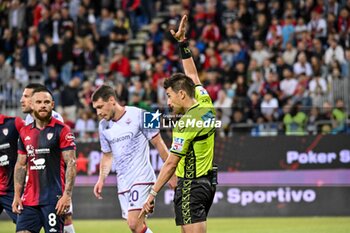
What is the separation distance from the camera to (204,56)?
83.4 feet

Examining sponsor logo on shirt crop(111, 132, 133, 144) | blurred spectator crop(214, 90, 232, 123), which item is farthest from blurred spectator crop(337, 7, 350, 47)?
sponsor logo on shirt crop(111, 132, 133, 144)

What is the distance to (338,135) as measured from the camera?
20.5 m

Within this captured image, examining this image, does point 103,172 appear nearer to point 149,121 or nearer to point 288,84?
point 149,121

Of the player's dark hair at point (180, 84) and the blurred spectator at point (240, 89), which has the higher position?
the player's dark hair at point (180, 84)

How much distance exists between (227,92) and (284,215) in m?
4.12

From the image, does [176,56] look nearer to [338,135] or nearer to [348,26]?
[348,26]

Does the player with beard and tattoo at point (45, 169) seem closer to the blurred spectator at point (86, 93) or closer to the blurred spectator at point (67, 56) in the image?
the blurred spectator at point (86, 93)

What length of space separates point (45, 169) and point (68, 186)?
1.26 feet

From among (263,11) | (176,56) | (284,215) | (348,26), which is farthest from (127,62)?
(284,215)

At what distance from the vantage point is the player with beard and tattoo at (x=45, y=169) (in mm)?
10703

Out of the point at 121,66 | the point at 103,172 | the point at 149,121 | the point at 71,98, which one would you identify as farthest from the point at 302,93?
the point at 103,172

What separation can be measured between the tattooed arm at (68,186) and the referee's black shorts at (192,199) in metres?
1.21

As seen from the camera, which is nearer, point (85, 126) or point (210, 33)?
point (85, 126)

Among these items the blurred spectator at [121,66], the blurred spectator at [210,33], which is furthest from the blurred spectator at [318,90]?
the blurred spectator at [121,66]
